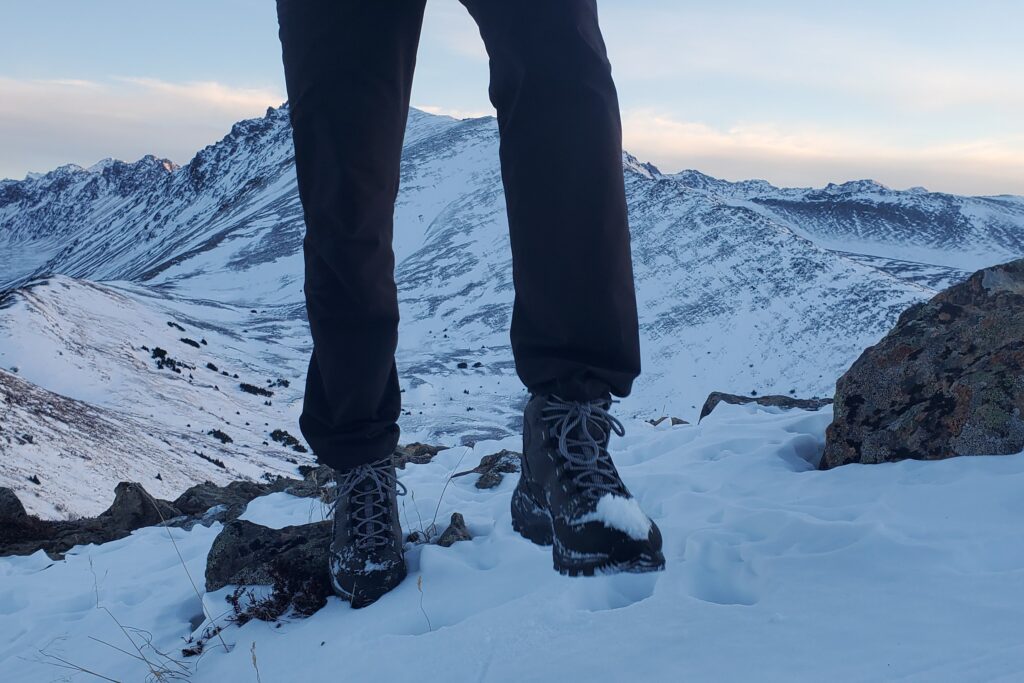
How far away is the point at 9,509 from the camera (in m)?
4.64

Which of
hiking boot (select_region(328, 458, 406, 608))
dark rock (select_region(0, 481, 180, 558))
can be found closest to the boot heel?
hiking boot (select_region(328, 458, 406, 608))

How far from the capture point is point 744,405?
16.9 ft

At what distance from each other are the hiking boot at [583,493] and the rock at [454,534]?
2.48ft

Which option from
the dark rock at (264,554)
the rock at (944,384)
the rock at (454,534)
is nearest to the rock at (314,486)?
the dark rock at (264,554)

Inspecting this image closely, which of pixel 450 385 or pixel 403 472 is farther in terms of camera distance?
pixel 450 385

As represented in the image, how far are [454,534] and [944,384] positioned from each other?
1.95m

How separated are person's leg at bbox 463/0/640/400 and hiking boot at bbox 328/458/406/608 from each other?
833mm

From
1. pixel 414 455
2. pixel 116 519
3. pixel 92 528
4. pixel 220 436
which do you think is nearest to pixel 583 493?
pixel 116 519

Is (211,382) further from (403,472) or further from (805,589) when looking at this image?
(805,589)

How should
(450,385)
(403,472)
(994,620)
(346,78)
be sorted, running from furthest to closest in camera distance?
(450,385) < (403,472) < (346,78) < (994,620)

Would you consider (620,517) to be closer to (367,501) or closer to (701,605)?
(701,605)

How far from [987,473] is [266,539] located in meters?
2.45

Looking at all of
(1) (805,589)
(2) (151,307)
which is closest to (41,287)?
(2) (151,307)

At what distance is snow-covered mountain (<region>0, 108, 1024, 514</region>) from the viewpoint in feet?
49.7
